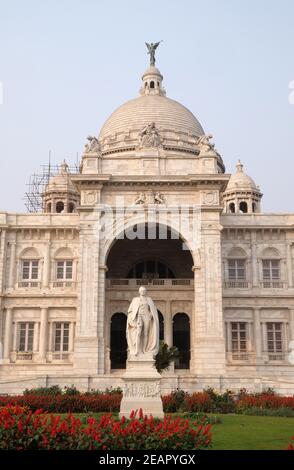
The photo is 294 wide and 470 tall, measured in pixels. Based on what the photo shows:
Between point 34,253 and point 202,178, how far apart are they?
13.5 m

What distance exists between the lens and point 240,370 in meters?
38.1

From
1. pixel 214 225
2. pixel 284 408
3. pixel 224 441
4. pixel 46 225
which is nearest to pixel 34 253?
pixel 46 225

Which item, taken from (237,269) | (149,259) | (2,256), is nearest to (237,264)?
(237,269)

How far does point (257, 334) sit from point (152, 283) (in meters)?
8.13

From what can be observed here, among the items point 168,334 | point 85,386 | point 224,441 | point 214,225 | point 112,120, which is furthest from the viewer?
point 112,120

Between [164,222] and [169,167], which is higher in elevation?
[169,167]

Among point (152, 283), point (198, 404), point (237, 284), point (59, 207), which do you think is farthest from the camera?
point (59, 207)

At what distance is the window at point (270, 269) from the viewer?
40.9 meters

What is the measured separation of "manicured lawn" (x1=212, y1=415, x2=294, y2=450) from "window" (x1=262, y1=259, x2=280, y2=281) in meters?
21.5

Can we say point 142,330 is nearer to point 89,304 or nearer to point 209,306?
point 89,304

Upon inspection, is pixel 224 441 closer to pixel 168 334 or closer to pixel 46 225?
pixel 168 334

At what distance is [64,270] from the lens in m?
41.1

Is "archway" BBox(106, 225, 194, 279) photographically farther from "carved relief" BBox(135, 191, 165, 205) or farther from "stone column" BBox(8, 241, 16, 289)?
"stone column" BBox(8, 241, 16, 289)

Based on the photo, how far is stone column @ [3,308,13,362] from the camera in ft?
128
